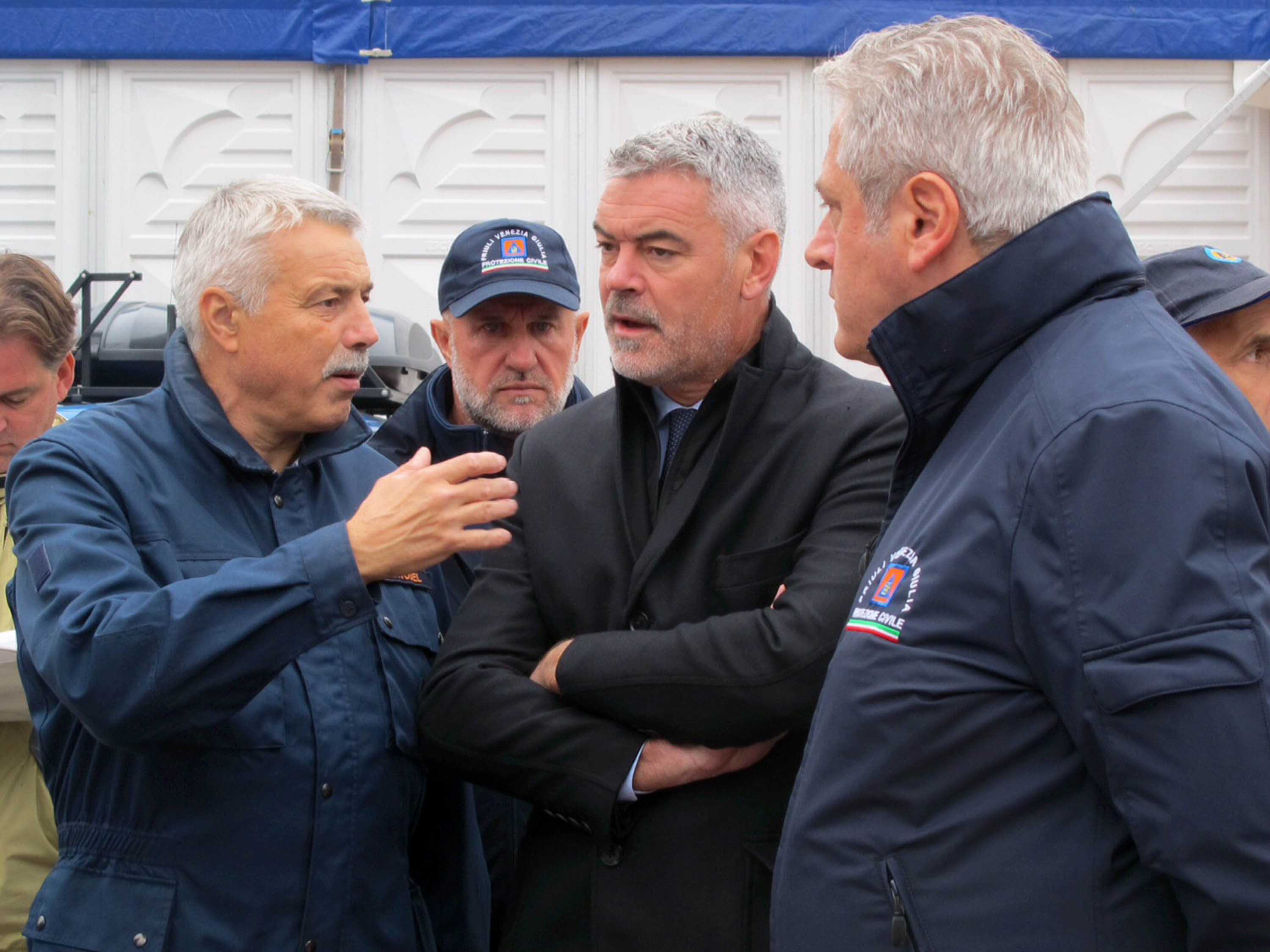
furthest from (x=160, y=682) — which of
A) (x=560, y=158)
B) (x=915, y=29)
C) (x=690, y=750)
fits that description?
(x=560, y=158)

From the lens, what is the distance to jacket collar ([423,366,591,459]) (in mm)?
3010

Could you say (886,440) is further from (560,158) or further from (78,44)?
(78,44)

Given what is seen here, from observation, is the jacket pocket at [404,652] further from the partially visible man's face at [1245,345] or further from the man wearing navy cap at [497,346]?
the partially visible man's face at [1245,345]

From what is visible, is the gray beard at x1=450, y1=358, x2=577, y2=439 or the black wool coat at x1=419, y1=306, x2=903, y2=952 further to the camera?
the gray beard at x1=450, y1=358, x2=577, y2=439

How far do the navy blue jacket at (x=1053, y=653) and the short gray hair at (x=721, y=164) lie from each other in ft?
2.65

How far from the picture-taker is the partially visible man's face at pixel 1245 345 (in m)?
2.09

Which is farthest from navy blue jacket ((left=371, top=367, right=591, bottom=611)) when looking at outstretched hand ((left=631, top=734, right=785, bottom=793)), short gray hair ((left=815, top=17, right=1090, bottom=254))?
short gray hair ((left=815, top=17, right=1090, bottom=254))

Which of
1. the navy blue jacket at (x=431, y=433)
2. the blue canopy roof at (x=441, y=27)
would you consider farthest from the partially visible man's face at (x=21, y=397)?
the blue canopy roof at (x=441, y=27)

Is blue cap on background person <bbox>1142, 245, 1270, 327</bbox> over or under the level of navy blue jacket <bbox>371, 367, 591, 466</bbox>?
over

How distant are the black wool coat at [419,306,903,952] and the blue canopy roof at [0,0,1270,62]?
5.87m

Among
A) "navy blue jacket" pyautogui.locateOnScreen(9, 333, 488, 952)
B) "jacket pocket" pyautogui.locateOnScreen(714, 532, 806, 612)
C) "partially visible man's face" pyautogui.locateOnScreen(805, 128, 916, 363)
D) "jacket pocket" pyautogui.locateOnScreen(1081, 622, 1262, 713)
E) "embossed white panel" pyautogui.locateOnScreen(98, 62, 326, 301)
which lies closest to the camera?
"jacket pocket" pyautogui.locateOnScreen(1081, 622, 1262, 713)

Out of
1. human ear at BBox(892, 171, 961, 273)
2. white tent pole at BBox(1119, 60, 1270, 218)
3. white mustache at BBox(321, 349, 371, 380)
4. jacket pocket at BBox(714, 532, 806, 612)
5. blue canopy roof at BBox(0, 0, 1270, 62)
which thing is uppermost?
blue canopy roof at BBox(0, 0, 1270, 62)

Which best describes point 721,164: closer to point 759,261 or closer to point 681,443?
point 759,261

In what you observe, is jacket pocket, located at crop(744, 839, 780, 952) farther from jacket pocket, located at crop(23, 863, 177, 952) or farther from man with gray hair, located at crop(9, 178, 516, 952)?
jacket pocket, located at crop(23, 863, 177, 952)
